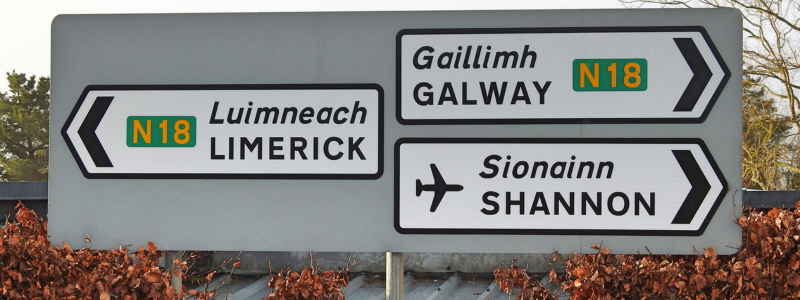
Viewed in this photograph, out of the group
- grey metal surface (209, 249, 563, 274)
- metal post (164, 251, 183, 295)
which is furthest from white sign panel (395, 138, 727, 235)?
grey metal surface (209, 249, 563, 274)

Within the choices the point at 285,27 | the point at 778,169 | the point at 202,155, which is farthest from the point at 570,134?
the point at 778,169

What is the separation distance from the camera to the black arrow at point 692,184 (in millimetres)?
3059

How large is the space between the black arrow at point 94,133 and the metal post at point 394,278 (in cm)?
153

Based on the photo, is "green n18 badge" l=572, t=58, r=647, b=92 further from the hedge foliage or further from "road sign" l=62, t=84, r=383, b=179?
"road sign" l=62, t=84, r=383, b=179

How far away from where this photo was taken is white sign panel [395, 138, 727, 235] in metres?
3.06

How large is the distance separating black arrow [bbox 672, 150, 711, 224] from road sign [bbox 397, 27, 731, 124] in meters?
0.18

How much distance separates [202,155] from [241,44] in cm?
61

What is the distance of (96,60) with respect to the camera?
325 cm

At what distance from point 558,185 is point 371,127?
3.21 ft

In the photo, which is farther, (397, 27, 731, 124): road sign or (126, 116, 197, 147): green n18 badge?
(126, 116, 197, 147): green n18 badge

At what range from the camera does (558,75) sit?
3.11 meters

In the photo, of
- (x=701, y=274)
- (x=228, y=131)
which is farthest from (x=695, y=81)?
(x=228, y=131)

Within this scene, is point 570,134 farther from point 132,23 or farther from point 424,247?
point 132,23

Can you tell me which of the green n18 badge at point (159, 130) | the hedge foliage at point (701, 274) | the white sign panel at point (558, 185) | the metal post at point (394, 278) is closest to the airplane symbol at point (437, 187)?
the white sign panel at point (558, 185)
